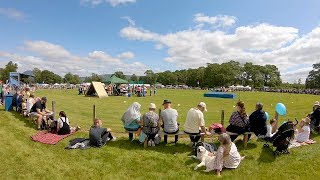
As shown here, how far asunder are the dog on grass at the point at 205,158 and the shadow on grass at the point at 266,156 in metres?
1.73

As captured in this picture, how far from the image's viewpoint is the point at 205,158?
8531 millimetres

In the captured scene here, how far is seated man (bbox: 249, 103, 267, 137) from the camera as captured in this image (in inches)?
393

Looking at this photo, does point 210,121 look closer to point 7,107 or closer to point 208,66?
point 7,107

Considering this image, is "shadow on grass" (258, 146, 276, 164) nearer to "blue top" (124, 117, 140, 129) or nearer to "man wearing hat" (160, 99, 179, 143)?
"man wearing hat" (160, 99, 179, 143)

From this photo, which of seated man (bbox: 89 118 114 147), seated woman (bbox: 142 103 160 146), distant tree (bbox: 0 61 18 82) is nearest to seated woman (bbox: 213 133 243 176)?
seated woman (bbox: 142 103 160 146)

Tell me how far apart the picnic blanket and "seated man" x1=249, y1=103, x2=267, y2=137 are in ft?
23.4

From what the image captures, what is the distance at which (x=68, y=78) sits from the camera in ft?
482

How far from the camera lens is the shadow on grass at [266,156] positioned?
904 centimetres

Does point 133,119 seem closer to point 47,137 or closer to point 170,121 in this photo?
point 170,121

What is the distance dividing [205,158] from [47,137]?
636 cm

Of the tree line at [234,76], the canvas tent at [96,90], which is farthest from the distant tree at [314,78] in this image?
the canvas tent at [96,90]

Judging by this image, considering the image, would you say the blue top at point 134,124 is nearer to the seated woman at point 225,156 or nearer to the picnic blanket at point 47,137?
the picnic blanket at point 47,137

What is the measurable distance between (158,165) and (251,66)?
399 ft

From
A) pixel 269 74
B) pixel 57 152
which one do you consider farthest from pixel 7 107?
pixel 269 74
